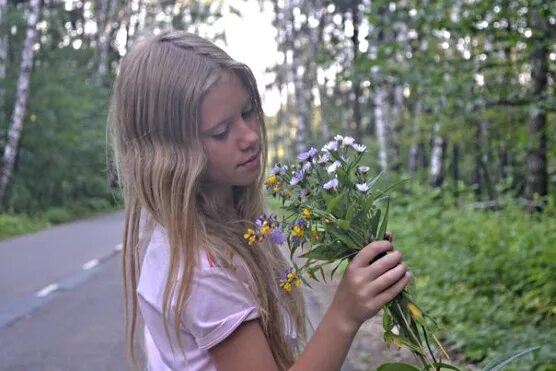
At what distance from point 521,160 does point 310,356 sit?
2300cm

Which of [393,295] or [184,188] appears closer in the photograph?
[393,295]

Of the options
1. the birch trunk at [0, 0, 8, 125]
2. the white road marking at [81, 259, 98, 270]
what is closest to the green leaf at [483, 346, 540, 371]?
the white road marking at [81, 259, 98, 270]

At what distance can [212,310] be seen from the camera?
1699 mm

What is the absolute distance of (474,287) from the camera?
8891 mm

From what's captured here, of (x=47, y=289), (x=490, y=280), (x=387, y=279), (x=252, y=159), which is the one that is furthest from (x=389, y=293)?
(x=47, y=289)

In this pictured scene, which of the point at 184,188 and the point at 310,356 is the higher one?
the point at 184,188

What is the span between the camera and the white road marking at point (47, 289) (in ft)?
35.9

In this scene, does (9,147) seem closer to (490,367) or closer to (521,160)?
(521,160)

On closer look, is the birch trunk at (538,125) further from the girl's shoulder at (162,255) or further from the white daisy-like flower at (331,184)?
the girl's shoulder at (162,255)

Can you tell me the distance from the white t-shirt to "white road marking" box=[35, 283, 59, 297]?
30.9ft

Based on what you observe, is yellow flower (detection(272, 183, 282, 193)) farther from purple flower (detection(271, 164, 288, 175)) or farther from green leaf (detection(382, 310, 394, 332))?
green leaf (detection(382, 310, 394, 332))

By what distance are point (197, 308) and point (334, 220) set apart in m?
0.34

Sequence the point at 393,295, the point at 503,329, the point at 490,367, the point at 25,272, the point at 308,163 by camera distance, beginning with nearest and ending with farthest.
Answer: the point at 393,295 → the point at 308,163 → the point at 490,367 → the point at 503,329 → the point at 25,272

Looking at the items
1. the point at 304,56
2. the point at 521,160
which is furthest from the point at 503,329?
the point at 304,56
